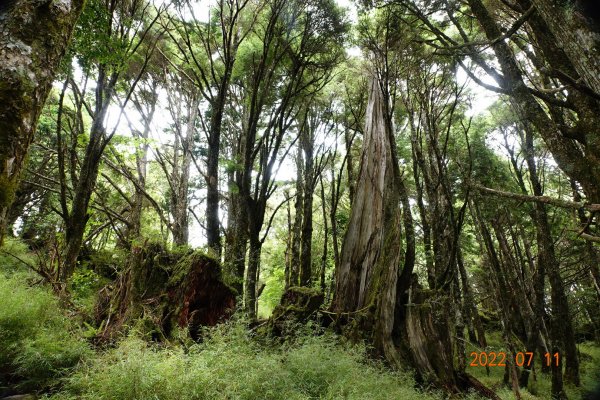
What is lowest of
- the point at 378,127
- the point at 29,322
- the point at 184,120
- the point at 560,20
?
the point at 29,322

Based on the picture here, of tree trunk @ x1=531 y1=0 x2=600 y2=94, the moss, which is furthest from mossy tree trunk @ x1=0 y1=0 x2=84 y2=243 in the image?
tree trunk @ x1=531 y1=0 x2=600 y2=94

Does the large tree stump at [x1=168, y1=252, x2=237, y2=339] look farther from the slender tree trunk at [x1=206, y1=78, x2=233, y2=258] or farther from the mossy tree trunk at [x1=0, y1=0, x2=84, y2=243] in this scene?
the mossy tree trunk at [x1=0, y1=0, x2=84, y2=243]

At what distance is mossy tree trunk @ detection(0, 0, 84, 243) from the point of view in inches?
69.8

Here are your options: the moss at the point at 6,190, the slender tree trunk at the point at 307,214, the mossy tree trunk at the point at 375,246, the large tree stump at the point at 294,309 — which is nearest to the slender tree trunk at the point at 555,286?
the mossy tree trunk at the point at 375,246

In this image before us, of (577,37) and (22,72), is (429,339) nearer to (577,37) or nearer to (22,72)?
(577,37)

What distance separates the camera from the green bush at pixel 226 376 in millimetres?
2768

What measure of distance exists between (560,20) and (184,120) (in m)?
12.9

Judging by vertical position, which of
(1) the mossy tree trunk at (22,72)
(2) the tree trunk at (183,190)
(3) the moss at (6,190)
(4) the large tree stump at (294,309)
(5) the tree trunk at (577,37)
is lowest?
(4) the large tree stump at (294,309)

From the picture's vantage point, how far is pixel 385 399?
11.4 feet

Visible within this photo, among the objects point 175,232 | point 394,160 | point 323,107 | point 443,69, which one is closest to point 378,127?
point 394,160

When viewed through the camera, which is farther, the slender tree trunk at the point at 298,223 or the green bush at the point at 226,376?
the slender tree trunk at the point at 298,223

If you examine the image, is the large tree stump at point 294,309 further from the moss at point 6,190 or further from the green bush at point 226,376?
the moss at point 6,190

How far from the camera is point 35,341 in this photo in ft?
10.7

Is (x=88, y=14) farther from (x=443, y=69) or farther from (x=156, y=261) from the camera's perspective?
(x=443, y=69)
